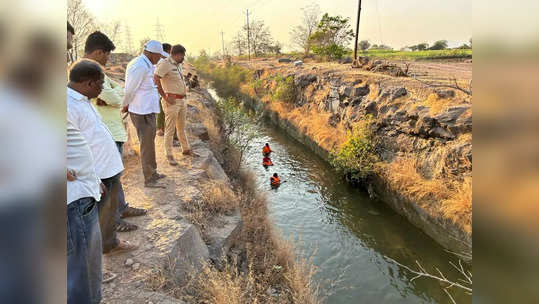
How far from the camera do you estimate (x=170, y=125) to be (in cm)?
545

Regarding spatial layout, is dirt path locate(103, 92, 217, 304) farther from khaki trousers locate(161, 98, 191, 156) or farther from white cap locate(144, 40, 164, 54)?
white cap locate(144, 40, 164, 54)

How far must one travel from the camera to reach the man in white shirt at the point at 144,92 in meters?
4.00

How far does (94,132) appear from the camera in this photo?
2.39 metres

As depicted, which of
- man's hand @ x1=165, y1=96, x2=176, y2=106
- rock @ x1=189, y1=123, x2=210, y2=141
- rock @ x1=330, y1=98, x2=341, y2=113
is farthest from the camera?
rock @ x1=330, y1=98, x2=341, y2=113

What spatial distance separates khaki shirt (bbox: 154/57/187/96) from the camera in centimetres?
500

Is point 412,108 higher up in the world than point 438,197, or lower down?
higher up

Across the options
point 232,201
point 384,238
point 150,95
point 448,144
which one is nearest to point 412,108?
point 448,144

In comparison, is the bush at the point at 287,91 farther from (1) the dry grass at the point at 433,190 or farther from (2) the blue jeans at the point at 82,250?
(2) the blue jeans at the point at 82,250

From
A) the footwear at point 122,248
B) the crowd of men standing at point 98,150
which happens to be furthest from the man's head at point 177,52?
the footwear at point 122,248

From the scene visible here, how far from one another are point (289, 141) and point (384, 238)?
26.7ft

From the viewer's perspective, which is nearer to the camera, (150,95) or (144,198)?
(150,95)

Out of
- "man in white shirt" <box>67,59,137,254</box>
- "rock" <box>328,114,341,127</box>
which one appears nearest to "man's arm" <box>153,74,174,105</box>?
"man in white shirt" <box>67,59,137,254</box>

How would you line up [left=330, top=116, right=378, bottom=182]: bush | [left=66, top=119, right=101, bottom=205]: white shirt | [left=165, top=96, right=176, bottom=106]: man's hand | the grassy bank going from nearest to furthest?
[left=66, top=119, right=101, bottom=205]: white shirt, the grassy bank, [left=165, top=96, right=176, bottom=106]: man's hand, [left=330, top=116, right=378, bottom=182]: bush

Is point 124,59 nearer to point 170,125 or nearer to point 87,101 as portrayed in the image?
point 170,125
